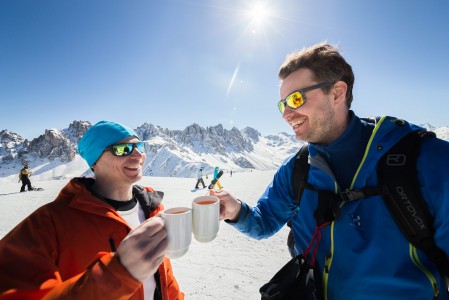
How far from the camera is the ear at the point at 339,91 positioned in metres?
2.32

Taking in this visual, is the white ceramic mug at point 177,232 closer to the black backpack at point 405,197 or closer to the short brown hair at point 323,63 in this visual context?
the black backpack at point 405,197

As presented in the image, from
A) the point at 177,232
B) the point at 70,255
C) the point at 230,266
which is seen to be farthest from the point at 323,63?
the point at 230,266

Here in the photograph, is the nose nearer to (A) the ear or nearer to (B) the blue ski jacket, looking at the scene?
(A) the ear

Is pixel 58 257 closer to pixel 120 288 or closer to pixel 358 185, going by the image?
pixel 120 288

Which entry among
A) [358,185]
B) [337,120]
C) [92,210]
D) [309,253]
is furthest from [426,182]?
[92,210]

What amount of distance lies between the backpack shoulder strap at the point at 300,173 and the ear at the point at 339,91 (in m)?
0.59

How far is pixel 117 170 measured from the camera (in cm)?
246

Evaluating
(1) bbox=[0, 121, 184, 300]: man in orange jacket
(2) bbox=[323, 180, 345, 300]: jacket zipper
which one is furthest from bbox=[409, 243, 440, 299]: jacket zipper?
(1) bbox=[0, 121, 184, 300]: man in orange jacket

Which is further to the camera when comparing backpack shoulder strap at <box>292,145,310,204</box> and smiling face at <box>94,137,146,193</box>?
smiling face at <box>94,137,146,193</box>

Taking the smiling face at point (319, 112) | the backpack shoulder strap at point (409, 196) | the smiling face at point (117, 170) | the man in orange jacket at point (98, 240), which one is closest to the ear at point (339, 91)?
the smiling face at point (319, 112)

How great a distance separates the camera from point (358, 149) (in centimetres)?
215

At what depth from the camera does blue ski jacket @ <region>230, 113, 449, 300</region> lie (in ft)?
5.23

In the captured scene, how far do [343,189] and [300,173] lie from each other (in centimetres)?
44

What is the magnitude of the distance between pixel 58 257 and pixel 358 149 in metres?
2.70
